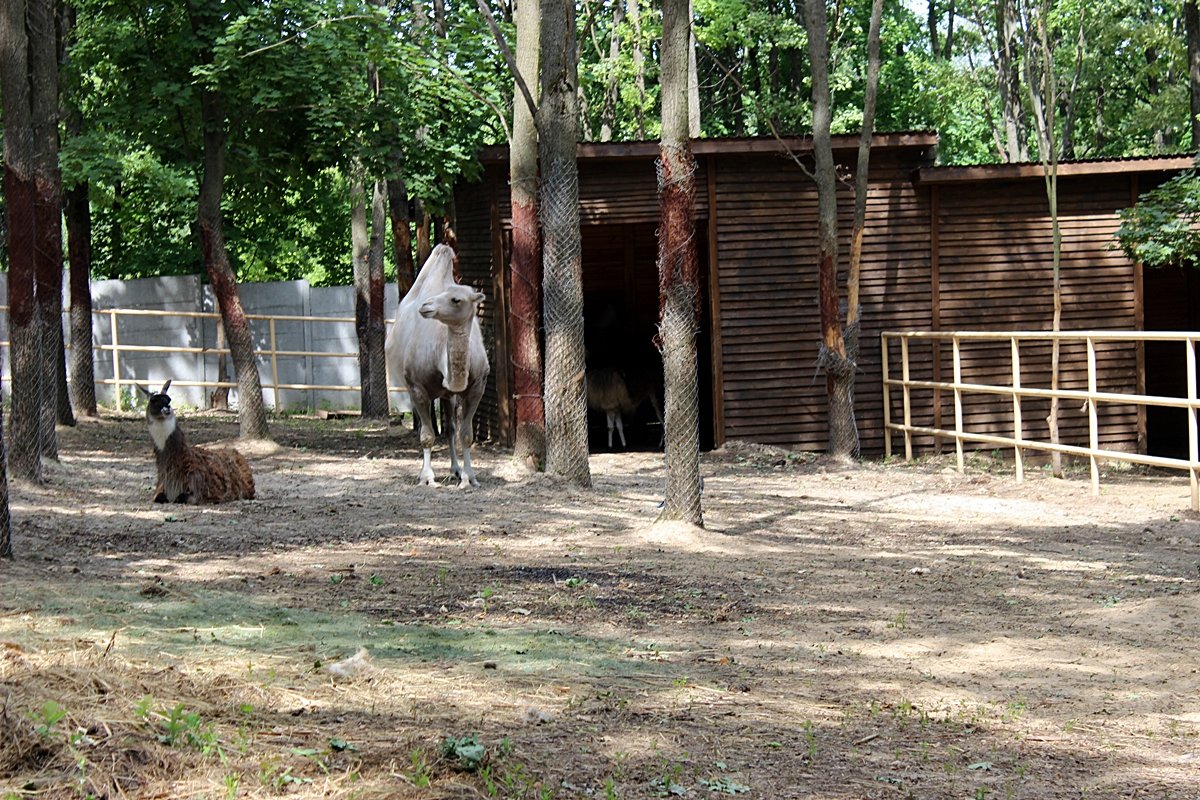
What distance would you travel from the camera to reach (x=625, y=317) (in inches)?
840

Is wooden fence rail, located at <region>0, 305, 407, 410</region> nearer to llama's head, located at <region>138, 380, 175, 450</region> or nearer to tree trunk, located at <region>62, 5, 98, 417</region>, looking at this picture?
tree trunk, located at <region>62, 5, 98, 417</region>

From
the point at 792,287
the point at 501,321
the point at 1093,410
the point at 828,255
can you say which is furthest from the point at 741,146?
the point at 1093,410

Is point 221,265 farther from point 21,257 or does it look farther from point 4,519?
point 4,519

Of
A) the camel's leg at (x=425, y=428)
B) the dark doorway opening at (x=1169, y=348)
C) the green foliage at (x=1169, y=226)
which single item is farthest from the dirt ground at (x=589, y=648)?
the dark doorway opening at (x=1169, y=348)

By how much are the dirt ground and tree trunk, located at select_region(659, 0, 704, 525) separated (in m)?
0.70

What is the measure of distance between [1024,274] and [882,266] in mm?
1718

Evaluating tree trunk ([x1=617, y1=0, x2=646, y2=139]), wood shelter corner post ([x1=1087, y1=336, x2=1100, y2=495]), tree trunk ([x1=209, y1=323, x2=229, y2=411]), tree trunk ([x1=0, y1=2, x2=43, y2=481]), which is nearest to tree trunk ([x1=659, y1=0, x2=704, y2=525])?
wood shelter corner post ([x1=1087, y1=336, x2=1100, y2=495])

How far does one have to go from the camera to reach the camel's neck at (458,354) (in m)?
12.4

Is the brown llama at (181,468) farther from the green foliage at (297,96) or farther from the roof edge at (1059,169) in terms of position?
the roof edge at (1059,169)

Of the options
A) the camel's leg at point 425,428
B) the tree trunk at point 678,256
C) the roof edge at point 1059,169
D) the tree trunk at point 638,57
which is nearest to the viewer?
the tree trunk at point 678,256

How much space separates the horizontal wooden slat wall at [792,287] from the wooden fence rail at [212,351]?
9113 millimetres

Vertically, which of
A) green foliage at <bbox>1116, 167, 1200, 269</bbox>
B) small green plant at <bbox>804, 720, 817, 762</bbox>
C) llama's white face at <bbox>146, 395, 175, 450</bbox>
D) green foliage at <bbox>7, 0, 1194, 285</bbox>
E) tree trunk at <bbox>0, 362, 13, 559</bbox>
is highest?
green foliage at <bbox>7, 0, 1194, 285</bbox>

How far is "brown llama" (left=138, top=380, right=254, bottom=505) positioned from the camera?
10.8m

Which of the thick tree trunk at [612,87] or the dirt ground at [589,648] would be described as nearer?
the dirt ground at [589,648]
